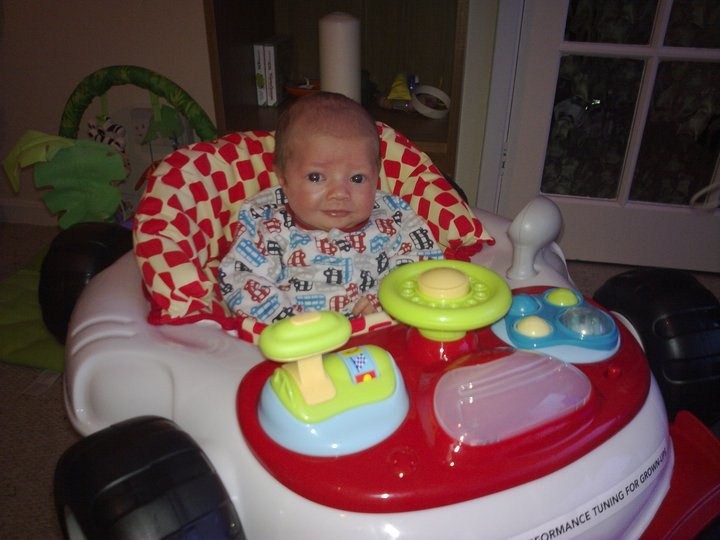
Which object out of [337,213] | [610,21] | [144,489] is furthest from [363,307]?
[610,21]

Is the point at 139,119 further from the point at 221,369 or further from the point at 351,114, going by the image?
the point at 221,369

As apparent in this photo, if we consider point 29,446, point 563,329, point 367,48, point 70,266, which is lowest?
point 29,446

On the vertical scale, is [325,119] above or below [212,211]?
above

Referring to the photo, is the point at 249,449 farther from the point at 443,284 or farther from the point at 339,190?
the point at 339,190

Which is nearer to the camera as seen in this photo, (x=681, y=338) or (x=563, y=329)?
(x=563, y=329)

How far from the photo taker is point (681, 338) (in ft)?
2.58

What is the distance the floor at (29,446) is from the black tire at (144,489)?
0.41m

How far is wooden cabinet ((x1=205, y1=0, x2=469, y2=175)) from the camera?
144 centimetres

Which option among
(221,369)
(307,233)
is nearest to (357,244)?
(307,233)

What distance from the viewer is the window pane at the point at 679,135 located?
147 cm

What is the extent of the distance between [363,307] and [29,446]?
64cm

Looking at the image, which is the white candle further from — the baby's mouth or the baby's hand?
the baby's hand

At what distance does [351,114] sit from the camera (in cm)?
88

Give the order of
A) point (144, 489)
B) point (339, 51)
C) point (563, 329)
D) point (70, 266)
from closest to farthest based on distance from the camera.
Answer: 1. point (144, 489)
2. point (563, 329)
3. point (70, 266)
4. point (339, 51)
